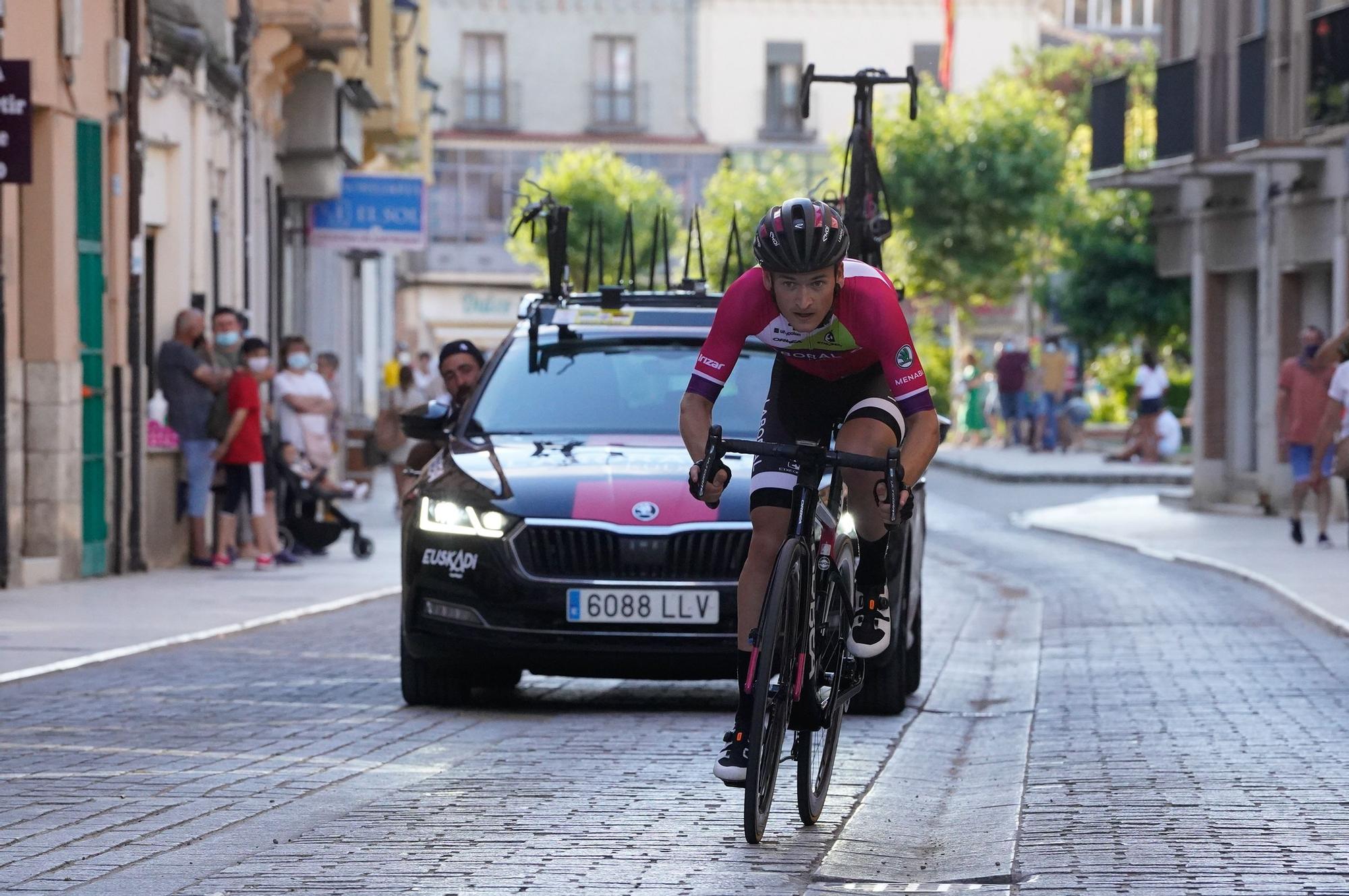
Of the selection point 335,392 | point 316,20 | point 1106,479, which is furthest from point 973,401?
point 316,20

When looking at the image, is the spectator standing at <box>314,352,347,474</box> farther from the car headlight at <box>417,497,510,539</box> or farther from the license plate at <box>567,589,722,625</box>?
the license plate at <box>567,589,722,625</box>

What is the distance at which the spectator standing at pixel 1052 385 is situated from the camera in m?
47.8

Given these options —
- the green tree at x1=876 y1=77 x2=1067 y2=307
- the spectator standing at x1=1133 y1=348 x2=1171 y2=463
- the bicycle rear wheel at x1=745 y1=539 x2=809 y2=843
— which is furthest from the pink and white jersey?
the green tree at x1=876 y1=77 x2=1067 y2=307

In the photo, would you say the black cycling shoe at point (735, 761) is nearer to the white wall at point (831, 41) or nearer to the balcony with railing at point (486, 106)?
the white wall at point (831, 41)

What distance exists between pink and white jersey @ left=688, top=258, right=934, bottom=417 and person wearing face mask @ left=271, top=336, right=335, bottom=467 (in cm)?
1505

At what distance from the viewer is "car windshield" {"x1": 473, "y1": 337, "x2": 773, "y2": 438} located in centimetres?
1125

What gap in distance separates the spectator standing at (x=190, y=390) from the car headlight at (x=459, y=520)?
1037 cm

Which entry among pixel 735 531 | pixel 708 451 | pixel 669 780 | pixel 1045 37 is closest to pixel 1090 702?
pixel 735 531

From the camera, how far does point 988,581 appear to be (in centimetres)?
2061

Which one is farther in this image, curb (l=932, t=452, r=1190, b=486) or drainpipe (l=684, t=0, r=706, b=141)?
drainpipe (l=684, t=0, r=706, b=141)

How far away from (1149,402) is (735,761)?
3820 centimetres

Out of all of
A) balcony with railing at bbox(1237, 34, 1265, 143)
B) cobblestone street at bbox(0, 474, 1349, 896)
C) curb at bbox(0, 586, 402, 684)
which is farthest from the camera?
balcony with railing at bbox(1237, 34, 1265, 143)

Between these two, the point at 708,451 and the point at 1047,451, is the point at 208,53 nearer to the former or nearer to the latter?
the point at 708,451

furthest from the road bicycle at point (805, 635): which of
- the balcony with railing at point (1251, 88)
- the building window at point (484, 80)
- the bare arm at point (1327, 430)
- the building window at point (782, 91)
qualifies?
the building window at point (484, 80)
